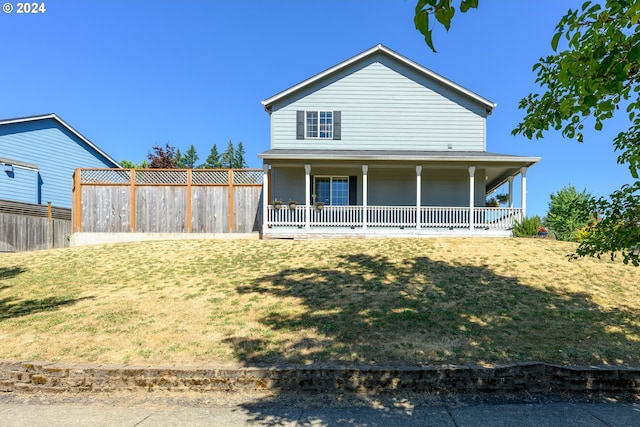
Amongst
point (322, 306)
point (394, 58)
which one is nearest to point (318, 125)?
point (394, 58)

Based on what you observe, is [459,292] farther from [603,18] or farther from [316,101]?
[316,101]

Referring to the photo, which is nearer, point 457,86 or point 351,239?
point 351,239

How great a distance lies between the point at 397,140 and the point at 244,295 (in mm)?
11583

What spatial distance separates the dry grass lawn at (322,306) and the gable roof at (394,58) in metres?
8.10

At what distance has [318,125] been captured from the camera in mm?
16219

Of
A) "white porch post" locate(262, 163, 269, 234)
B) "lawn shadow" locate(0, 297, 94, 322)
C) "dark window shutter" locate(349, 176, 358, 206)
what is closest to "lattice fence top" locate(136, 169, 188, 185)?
"white porch post" locate(262, 163, 269, 234)

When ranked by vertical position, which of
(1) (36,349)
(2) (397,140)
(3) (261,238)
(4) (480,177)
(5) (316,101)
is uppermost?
(5) (316,101)

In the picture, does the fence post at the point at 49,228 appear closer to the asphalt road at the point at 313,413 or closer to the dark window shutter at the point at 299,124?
the dark window shutter at the point at 299,124

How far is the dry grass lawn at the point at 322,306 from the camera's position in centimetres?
482

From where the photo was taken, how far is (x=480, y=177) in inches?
619

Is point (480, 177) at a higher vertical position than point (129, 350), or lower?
higher

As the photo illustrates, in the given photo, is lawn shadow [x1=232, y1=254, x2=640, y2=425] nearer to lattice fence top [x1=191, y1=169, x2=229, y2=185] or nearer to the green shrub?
the green shrub

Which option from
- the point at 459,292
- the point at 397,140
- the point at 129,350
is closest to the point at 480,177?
the point at 397,140

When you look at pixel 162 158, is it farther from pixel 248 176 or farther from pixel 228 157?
pixel 228 157
